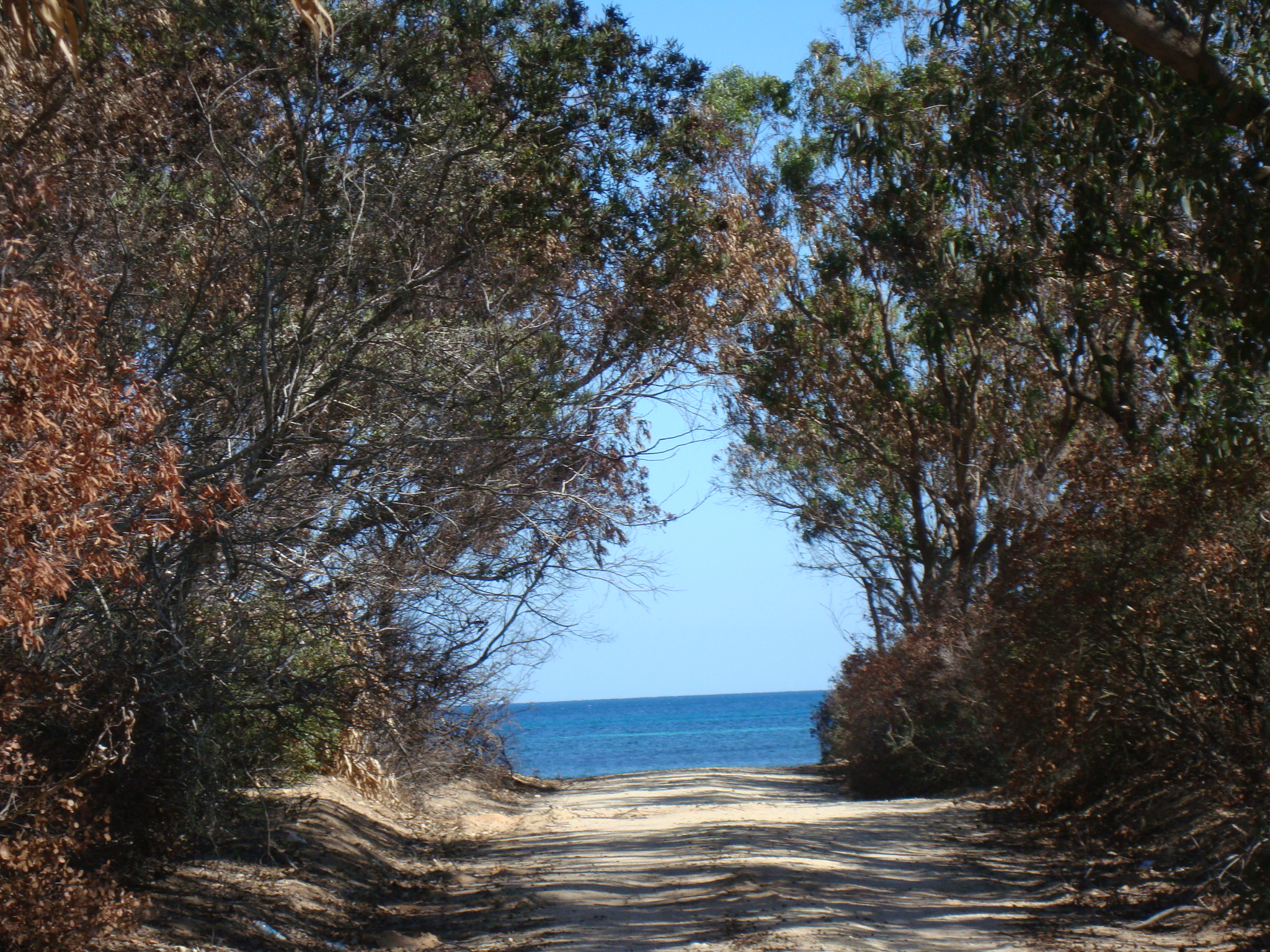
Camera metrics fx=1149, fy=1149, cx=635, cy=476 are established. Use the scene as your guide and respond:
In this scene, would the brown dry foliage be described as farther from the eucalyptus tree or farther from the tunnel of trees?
the eucalyptus tree

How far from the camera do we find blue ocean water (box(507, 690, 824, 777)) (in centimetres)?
4078

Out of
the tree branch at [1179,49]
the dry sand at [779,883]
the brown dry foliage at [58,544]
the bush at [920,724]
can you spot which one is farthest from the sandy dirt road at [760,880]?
the tree branch at [1179,49]

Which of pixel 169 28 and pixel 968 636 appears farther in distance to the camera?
pixel 968 636

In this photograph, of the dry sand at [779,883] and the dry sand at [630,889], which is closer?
the dry sand at [779,883]

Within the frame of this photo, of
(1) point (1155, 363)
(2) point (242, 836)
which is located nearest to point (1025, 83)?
(1) point (1155, 363)

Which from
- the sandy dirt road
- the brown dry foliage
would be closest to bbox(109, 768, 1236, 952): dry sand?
the sandy dirt road

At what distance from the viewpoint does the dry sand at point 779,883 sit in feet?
24.7

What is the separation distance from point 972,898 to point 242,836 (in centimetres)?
632

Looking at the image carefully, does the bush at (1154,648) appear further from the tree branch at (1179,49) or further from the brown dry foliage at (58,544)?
the brown dry foliage at (58,544)

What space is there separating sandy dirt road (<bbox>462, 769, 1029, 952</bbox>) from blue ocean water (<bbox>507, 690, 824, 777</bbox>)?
108 inches

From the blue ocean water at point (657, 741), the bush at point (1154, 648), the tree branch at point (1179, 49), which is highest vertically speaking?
the tree branch at point (1179, 49)

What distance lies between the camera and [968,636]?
1678 cm

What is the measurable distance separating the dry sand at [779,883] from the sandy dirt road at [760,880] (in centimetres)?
2

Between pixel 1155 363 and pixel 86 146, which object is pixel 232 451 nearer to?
pixel 86 146
